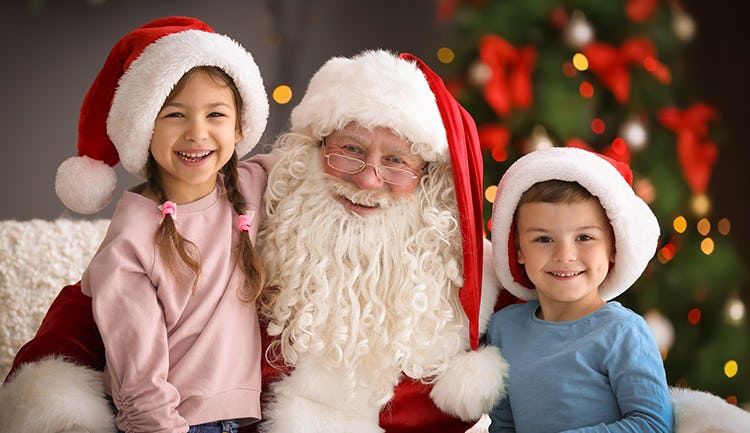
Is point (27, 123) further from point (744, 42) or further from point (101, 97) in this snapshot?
point (744, 42)

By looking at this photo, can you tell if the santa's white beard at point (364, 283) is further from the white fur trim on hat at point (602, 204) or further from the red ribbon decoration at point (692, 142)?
the red ribbon decoration at point (692, 142)

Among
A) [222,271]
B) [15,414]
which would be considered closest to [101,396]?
[15,414]

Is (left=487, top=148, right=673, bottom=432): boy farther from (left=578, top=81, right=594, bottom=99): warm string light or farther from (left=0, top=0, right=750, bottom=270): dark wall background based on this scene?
(left=0, top=0, right=750, bottom=270): dark wall background

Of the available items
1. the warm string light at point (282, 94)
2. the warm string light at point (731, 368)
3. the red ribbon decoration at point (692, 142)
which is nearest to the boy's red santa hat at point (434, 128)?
the red ribbon decoration at point (692, 142)

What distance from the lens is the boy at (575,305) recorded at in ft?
6.55

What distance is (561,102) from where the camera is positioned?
321 centimetres

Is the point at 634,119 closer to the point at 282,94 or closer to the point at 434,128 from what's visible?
the point at 434,128

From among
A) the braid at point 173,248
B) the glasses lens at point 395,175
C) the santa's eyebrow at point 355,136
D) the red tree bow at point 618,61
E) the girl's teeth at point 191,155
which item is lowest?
the braid at point 173,248

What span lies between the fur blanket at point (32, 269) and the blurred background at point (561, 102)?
934 millimetres

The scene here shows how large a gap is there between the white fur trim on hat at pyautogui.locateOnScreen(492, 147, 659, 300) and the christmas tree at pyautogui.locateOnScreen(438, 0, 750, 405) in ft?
3.20

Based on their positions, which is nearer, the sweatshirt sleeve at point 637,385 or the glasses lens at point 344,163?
the sweatshirt sleeve at point 637,385

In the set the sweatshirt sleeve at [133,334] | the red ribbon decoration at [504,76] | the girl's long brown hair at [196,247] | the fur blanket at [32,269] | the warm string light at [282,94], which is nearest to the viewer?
the sweatshirt sleeve at [133,334]

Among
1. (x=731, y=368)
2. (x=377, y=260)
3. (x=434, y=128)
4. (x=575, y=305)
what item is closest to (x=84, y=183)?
(x=377, y=260)

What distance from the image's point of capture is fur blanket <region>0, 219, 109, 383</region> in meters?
2.47
